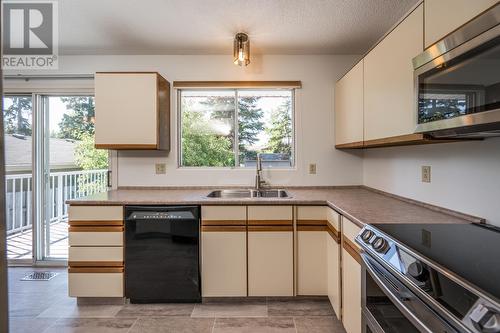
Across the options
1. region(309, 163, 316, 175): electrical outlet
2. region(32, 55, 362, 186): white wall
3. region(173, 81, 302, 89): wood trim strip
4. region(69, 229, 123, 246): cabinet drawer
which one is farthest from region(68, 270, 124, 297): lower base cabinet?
region(309, 163, 316, 175): electrical outlet

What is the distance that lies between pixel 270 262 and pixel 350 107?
151 centimetres

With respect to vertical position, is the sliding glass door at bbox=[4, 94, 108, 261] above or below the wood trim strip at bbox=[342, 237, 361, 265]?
above

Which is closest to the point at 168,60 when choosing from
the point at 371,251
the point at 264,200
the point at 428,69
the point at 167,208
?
the point at 167,208

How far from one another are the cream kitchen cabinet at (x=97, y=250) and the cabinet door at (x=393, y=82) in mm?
2104

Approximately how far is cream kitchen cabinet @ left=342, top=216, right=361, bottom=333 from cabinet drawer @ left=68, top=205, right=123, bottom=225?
1775 millimetres

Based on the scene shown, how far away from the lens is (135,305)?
8.01 feet

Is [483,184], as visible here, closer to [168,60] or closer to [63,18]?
[168,60]

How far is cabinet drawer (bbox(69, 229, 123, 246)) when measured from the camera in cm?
241

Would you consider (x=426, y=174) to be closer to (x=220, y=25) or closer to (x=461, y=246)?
(x=461, y=246)

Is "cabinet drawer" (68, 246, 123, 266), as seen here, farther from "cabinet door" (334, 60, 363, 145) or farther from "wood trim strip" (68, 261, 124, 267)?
"cabinet door" (334, 60, 363, 145)

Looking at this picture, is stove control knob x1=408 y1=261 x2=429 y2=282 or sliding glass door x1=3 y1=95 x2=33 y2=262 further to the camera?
sliding glass door x1=3 y1=95 x2=33 y2=262

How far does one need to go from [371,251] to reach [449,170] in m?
0.90

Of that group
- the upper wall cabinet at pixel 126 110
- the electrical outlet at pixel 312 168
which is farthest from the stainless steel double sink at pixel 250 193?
the upper wall cabinet at pixel 126 110

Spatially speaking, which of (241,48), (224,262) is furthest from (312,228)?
(241,48)
